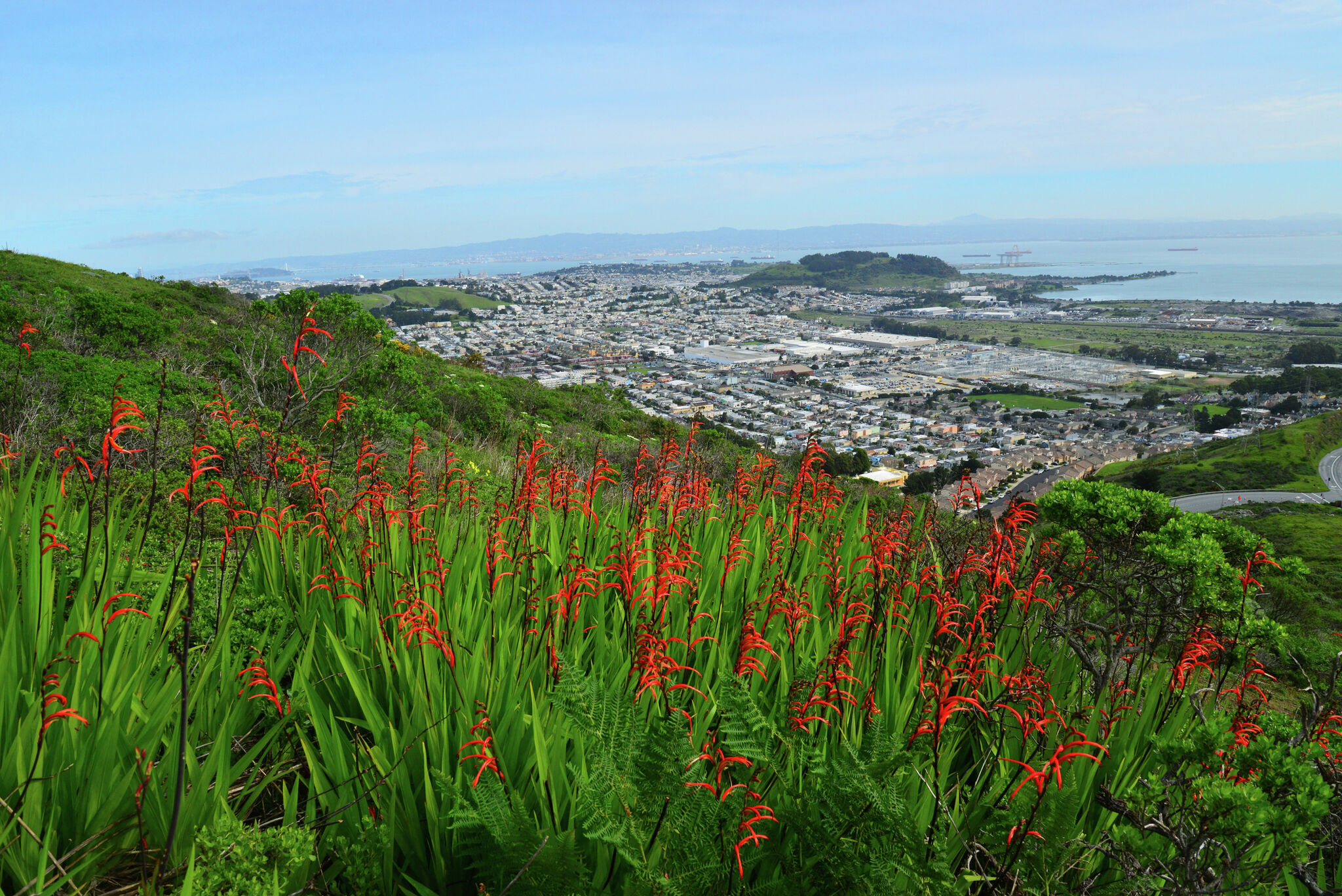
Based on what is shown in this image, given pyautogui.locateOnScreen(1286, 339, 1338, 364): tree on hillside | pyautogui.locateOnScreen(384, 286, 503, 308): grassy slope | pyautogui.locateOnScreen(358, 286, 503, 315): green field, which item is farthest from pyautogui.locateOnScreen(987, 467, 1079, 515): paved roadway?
pyautogui.locateOnScreen(384, 286, 503, 308): grassy slope

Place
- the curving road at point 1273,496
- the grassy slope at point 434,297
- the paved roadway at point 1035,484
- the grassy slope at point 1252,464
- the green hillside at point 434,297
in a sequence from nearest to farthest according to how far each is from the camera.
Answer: the paved roadway at point 1035,484 < the curving road at point 1273,496 < the grassy slope at point 1252,464 < the green hillside at point 434,297 < the grassy slope at point 434,297

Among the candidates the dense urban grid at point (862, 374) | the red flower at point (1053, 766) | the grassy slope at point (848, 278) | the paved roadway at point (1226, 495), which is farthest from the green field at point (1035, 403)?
the grassy slope at point (848, 278)

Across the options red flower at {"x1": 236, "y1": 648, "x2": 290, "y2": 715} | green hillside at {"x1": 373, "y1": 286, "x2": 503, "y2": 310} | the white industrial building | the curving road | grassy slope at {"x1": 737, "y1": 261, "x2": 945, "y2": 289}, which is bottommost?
the curving road

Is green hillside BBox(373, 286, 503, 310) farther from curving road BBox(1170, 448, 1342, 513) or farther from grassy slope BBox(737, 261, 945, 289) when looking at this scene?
curving road BBox(1170, 448, 1342, 513)

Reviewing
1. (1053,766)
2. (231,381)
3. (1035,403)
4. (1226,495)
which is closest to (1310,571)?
(1053,766)

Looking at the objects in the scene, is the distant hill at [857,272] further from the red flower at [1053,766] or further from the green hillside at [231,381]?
the red flower at [1053,766]

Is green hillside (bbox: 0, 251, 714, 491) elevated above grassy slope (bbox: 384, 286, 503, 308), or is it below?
below

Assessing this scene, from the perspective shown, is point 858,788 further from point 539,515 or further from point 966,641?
point 539,515
